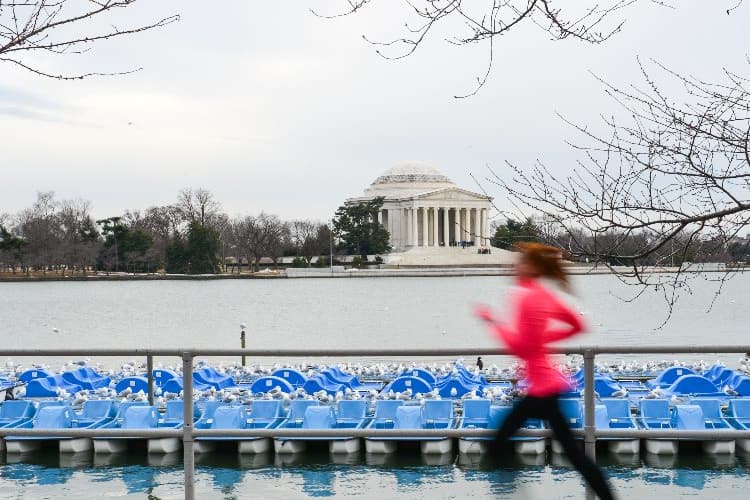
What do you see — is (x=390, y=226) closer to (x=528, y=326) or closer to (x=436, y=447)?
(x=436, y=447)

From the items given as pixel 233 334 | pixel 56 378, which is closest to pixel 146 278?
pixel 233 334

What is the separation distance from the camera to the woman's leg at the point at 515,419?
502 cm

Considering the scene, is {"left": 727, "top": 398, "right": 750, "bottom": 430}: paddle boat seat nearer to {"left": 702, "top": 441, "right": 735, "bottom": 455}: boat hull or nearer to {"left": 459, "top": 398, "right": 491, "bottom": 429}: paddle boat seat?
{"left": 459, "top": 398, "right": 491, "bottom": 429}: paddle boat seat

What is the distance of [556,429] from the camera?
501 centimetres

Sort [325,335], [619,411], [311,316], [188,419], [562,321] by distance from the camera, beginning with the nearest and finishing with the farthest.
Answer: [562,321]
[188,419]
[619,411]
[325,335]
[311,316]

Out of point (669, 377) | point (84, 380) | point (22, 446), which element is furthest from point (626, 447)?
point (84, 380)

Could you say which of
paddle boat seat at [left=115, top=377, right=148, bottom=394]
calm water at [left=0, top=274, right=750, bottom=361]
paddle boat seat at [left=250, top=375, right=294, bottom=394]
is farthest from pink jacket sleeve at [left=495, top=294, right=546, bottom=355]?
calm water at [left=0, top=274, right=750, bottom=361]

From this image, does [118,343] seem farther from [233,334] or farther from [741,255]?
[741,255]

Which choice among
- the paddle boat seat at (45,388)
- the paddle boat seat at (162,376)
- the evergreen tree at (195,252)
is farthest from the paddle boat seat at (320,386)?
the evergreen tree at (195,252)

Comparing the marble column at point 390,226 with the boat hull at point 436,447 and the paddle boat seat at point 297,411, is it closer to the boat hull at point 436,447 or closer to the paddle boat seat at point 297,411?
the paddle boat seat at point 297,411

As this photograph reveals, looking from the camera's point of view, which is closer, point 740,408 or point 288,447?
point 288,447

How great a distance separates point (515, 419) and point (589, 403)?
90 centimetres

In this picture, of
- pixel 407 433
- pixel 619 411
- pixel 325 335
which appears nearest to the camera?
pixel 407 433

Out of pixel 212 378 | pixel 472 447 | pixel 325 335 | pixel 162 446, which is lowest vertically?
pixel 325 335
